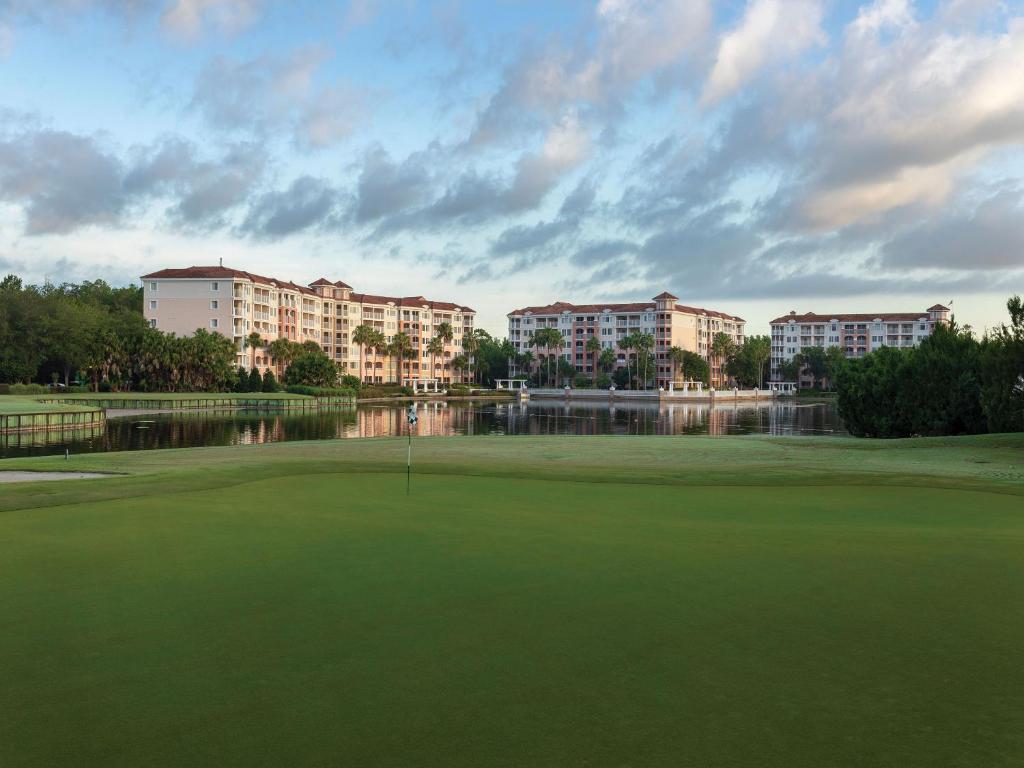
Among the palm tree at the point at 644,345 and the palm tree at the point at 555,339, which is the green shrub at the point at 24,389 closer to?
the palm tree at the point at 555,339

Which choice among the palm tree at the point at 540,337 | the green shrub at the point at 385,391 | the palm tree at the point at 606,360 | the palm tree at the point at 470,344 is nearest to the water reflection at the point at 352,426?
the green shrub at the point at 385,391

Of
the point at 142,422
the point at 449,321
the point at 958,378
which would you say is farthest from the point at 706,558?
the point at 449,321

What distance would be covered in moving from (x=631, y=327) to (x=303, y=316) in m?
76.4

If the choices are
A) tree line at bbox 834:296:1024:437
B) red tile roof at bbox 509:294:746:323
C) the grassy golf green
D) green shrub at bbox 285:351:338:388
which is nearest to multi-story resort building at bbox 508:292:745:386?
red tile roof at bbox 509:294:746:323

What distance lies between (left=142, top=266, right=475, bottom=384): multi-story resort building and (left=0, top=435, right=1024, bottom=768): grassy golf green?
407 ft

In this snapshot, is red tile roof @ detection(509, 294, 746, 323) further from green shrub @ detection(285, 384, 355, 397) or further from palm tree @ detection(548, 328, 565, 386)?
Result: green shrub @ detection(285, 384, 355, 397)

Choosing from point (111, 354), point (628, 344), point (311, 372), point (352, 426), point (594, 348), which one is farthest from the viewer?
point (594, 348)

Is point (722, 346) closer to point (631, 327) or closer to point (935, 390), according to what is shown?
point (631, 327)

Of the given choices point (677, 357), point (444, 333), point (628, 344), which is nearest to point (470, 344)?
point (444, 333)

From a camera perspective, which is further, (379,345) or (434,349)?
(434,349)

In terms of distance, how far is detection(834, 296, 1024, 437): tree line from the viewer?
31609 mm

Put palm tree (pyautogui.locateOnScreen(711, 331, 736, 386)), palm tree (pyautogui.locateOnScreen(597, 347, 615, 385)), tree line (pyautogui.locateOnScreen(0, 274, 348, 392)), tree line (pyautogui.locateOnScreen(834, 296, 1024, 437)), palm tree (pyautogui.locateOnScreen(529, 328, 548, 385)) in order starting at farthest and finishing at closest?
palm tree (pyautogui.locateOnScreen(711, 331, 736, 386)) → palm tree (pyautogui.locateOnScreen(597, 347, 615, 385)) → palm tree (pyautogui.locateOnScreen(529, 328, 548, 385)) → tree line (pyautogui.locateOnScreen(0, 274, 348, 392)) → tree line (pyautogui.locateOnScreen(834, 296, 1024, 437))

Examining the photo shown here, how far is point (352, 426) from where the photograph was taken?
72.9 metres

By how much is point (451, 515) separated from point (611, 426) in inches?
2727
